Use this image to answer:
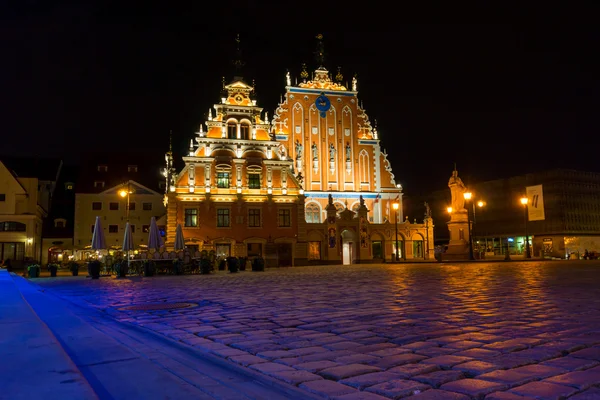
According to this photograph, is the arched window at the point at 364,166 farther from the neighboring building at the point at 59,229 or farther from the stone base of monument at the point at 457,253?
the neighboring building at the point at 59,229

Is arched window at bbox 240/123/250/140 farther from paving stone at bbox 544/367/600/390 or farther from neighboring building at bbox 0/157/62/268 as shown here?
paving stone at bbox 544/367/600/390

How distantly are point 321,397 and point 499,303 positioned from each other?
288 inches

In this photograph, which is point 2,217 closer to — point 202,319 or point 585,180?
point 202,319

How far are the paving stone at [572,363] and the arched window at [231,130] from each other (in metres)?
43.1

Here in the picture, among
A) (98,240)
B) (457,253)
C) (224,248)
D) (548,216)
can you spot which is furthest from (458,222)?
(98,240)

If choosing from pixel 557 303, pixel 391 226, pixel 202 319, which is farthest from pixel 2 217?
pixel 557 303

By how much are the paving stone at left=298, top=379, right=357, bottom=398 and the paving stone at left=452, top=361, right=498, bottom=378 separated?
3.82ft

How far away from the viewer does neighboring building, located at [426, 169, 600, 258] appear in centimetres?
5697

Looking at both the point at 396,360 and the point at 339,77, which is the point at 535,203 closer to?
the point at 339,77

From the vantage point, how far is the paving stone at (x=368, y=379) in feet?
13.8

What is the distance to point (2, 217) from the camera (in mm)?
47688

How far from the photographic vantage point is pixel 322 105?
56.1 m

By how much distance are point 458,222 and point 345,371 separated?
4069 centimetres

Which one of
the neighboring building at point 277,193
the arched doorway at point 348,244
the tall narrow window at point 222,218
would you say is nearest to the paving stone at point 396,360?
the neighboring building at point 277,193
